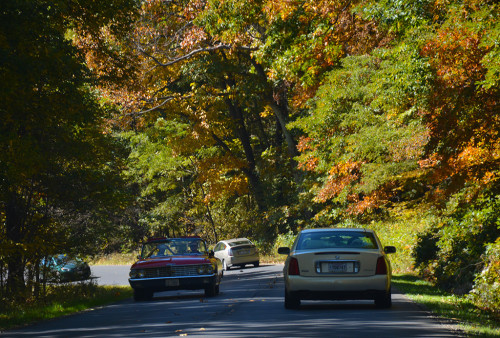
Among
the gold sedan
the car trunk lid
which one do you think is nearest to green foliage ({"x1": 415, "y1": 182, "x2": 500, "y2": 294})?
the gold sedan

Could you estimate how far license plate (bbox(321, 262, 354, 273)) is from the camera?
13789 mm

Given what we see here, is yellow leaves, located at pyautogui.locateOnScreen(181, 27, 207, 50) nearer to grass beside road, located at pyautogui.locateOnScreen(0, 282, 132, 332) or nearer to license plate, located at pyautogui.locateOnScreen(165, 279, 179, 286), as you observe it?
grass beside road, located at pyautogui.locateOnScreen(0, 282, 132, 332)

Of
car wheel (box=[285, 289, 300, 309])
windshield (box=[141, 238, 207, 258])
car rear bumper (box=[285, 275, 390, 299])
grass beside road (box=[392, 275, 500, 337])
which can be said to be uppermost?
windshield (box=[141, 238, 207, 258])

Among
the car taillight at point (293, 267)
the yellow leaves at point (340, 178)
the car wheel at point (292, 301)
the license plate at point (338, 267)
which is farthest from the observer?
the yellow leaves at point (340, 178)

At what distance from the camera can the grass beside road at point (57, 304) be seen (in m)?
16.3

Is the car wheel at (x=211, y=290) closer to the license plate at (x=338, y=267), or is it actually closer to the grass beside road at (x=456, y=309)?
the grass beside road at (x=456, y=309)

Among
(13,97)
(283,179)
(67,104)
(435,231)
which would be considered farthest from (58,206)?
(283,179)

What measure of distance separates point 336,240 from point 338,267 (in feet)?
2.89

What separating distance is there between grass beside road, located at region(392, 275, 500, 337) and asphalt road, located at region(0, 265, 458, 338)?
0.31 meters

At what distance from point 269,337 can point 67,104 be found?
369 inches

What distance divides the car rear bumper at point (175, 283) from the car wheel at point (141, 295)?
1.87ft

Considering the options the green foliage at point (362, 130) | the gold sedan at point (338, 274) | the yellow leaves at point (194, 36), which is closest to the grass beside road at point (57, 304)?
the gold sedan at point (338, 274)

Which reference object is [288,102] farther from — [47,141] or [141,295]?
[141,295]

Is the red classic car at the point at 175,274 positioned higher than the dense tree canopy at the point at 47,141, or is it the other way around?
the dense tree canopy at the point at 47,141
